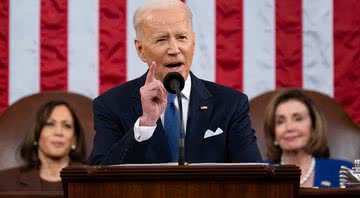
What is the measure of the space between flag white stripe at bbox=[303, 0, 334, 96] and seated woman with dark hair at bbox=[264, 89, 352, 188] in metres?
0.71

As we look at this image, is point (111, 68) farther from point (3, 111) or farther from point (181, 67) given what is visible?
point (181, 67)

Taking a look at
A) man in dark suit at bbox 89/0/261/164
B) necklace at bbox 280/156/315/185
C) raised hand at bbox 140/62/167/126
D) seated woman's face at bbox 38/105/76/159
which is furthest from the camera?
seated woman's face at bbox 38/105/76/159

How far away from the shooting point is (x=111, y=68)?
5805 mm

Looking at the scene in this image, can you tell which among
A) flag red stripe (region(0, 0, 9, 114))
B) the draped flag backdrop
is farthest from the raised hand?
flag red stripe (region(0, 0, 9, 114))

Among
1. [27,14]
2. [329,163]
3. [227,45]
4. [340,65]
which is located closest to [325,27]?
[340,65]

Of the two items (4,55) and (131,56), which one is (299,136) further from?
(4,55)

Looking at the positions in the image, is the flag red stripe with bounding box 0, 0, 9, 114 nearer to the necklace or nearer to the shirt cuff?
the necklace

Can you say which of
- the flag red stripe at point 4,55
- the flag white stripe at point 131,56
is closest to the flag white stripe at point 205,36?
the flag white stripe at point 131,56

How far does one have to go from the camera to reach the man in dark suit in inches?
137

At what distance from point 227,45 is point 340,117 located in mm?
926

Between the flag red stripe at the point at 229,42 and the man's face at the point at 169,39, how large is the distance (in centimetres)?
229

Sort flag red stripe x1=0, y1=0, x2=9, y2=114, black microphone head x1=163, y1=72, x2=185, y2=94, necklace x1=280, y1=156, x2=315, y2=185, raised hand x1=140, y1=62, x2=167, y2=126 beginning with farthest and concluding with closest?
flag red stripe x1=0, y1=0, x2=9, y2=114 < necklace x1=280, y1=156, x2=315, y2=185 < raised hand x1=140, y1=62, x2=167, y2=126 < black microphone head x1=163, y1=72, x2=185, y2=94

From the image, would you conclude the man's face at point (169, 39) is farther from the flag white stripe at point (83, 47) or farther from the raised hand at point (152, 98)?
the flag white stripe at point (83, 47)

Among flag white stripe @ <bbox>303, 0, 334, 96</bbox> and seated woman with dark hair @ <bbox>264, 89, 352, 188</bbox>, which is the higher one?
flag white stripe @ <bbox>303, 0, 334, 96</bbox>
